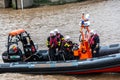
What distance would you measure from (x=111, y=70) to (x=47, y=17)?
1633 centimetres

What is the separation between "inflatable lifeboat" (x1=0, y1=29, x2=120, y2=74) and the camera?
11148mm

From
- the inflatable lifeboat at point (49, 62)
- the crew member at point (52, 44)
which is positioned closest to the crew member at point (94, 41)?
the inflatable lifeboat at point (49, 62)

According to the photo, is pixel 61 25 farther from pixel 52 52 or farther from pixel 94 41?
pixel 94 41

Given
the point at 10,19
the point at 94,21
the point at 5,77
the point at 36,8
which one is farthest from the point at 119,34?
the point at 36,8

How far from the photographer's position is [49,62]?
468 inches

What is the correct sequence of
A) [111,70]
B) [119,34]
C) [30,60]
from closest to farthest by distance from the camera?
[111,70] < [30,60] < [119,34]

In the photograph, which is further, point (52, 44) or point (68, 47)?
point (52, 44)

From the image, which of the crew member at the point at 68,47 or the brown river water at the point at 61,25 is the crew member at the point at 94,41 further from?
the brown river water at the point at 61,25

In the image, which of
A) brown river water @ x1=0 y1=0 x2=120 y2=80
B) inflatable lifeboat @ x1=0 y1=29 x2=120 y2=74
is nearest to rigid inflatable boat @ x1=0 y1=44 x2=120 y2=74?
inflatable lifeboat @ x1=0 y1=29 x2=120 y2=74

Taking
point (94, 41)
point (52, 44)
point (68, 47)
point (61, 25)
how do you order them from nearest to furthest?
point (94, 41) → point (68, 47) → point (52, 44) → point (61, 25)

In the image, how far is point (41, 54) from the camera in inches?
500

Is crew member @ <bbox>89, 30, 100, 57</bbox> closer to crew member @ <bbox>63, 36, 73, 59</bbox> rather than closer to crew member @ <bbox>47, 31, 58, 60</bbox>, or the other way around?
crew member @ <bbox>63, 36, 73, 59</bbox>

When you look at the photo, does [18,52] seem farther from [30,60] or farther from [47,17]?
[47,17]

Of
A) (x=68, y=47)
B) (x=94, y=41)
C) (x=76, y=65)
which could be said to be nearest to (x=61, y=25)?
(x=68, y=47)
